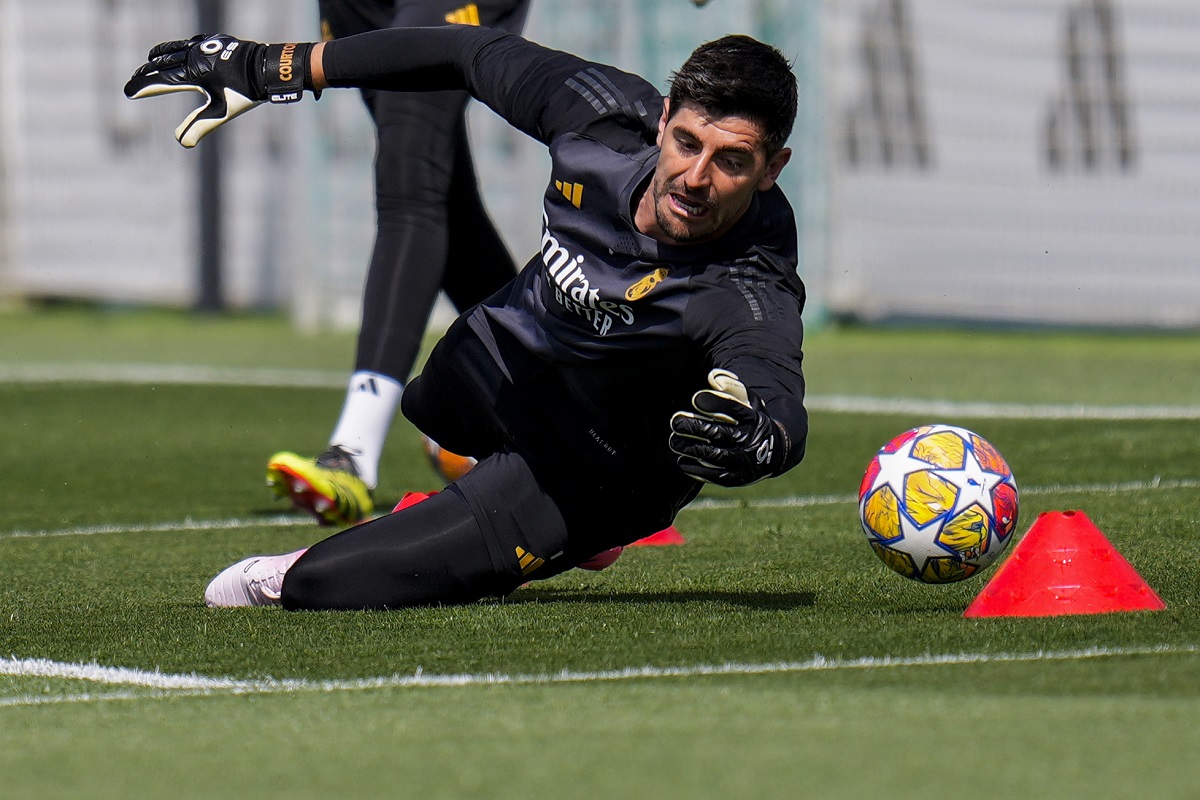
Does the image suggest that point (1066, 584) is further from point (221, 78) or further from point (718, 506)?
point (718, 506)

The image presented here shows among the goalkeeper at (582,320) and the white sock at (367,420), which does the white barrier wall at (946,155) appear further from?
the goalkeeper at (582,320)

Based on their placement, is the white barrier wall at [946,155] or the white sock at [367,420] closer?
the white sock at [367,420]

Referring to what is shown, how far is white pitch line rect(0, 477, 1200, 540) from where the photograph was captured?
609 cm

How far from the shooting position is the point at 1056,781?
255 cm

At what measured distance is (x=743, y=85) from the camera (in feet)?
13.1

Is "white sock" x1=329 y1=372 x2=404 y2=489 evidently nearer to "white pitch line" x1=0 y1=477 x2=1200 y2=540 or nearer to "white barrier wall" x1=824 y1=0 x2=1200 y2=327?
"white pitch line" x1=0 y1=477 x2=1200 y2=540

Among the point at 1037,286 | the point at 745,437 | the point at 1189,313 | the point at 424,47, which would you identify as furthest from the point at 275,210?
the point at 745,437

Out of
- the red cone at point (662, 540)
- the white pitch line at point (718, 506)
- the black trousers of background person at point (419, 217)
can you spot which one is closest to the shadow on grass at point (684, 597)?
the red cone at point (662, 540)

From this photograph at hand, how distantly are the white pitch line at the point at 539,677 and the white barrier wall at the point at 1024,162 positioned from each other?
12.0 m

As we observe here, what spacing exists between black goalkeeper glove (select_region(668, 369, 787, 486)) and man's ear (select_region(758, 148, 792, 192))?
60 centimetres

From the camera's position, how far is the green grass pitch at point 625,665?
106 inches

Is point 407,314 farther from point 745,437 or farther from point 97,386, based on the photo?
point 97,386

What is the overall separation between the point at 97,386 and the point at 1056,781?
9.10 metres

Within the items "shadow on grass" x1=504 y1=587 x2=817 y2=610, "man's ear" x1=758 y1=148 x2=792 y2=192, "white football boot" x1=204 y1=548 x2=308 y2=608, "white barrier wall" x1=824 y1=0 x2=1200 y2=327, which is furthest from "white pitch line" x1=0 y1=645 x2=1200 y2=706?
"white barrier wall" x1=824 y1=0 x2=1200 y2=327
